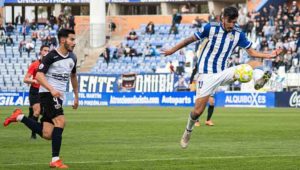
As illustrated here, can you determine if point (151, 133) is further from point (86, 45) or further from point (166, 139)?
point (86, 45)

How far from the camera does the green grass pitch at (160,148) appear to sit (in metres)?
14.2

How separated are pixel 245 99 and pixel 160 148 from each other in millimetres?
28479

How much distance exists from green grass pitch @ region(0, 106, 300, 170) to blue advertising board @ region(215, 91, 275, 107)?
61.7 ft

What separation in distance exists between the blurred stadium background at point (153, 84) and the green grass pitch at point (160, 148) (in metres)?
0.02

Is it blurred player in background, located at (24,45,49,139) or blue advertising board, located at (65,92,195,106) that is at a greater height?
blurred player in background, located at (24,45,49,139)

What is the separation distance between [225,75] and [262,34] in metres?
36.6

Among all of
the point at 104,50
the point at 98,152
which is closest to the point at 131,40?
the point at 104,50

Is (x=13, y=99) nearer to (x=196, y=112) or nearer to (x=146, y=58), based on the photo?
(x=146, y=58)

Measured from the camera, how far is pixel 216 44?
55.1 ft

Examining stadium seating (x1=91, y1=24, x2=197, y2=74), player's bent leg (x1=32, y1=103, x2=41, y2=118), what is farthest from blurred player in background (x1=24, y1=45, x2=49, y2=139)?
stadium seating (x1=91, y1=24, x2=197, y2=74)

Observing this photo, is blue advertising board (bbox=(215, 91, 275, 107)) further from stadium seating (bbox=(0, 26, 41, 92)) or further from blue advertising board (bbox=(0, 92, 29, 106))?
stadium seating (bbox=(0, 26, 41, 92))

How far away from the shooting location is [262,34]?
52688 millimetres

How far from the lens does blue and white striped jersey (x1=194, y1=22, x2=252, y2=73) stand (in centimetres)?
1672

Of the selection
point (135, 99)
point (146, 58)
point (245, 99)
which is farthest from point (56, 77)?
point (146, 58)
